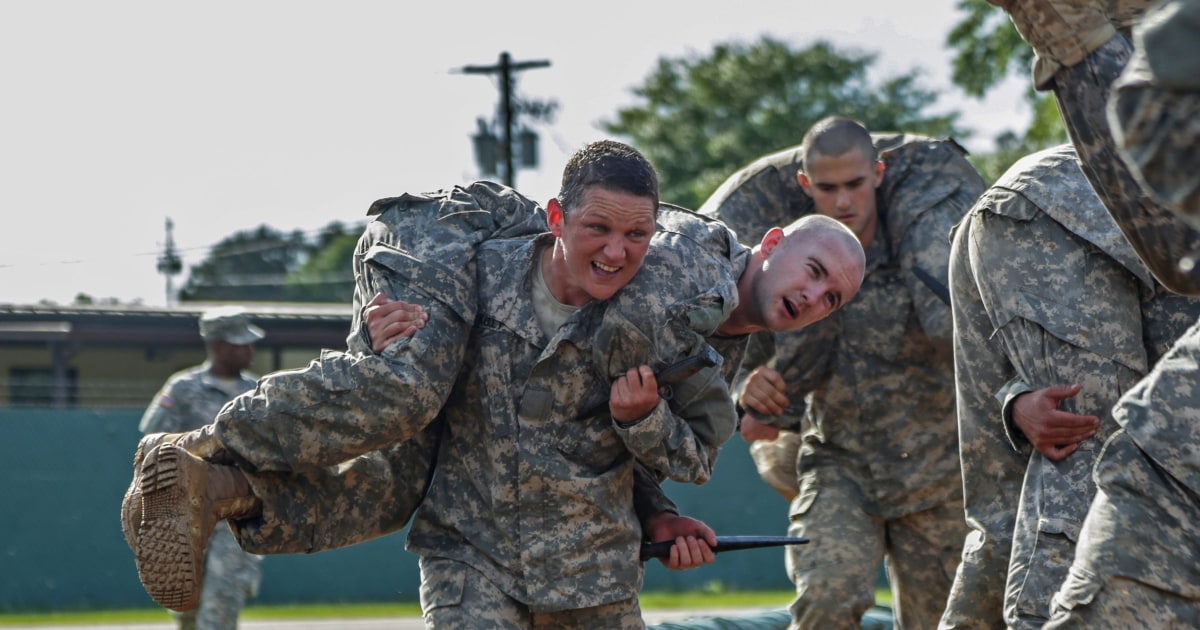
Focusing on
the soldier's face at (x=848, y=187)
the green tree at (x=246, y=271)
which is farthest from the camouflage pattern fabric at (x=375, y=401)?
the green tree at (x=246, y=271)

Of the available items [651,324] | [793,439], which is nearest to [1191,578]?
[651,324]

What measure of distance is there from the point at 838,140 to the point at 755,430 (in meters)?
1.30

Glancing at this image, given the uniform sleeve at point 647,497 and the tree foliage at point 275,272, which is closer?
the uniform sleeve at point 647,497

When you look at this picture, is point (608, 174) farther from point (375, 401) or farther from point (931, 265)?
point (931, 265)

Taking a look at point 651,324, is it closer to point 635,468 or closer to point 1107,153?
point 635,468

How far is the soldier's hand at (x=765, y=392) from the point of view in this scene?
728 centimetres

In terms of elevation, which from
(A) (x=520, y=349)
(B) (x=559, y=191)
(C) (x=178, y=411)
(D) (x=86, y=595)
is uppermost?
(B) (x=559, y=191)

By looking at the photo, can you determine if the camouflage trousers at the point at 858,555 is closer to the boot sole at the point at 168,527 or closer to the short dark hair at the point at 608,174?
the short dark hair at the point at 608,174

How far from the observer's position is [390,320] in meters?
5.34

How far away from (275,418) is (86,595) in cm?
1432

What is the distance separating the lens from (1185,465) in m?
3.84

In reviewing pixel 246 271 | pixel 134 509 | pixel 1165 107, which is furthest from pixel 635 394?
pixel 246 271

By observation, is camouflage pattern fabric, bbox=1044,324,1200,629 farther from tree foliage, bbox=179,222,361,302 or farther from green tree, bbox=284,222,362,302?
green tree, bbox=284,222,362,302

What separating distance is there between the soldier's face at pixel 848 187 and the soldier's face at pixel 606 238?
2235mm
